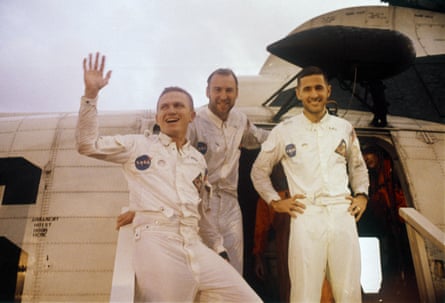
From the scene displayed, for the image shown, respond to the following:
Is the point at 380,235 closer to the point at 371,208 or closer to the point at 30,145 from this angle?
the point at 371,208

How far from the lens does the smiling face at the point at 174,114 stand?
2.67 meters

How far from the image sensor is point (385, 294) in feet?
16.0

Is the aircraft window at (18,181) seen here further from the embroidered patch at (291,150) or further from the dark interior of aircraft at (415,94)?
the dark interior of aircraft at (415,94)

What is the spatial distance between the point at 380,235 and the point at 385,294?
1.33 metres

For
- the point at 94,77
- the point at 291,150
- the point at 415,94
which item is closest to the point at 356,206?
the point at 291,150

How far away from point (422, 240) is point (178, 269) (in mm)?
2315

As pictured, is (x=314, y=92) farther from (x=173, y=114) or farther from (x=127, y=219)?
(x=127, y=219)

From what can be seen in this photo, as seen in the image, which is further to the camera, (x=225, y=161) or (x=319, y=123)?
(x=225, y=161)

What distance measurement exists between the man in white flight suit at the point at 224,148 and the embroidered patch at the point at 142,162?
0.87m

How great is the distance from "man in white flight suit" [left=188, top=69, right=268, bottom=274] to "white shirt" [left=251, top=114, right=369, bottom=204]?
0.33 meters

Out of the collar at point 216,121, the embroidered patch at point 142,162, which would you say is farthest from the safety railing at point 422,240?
the embroidered patch at point 142,162

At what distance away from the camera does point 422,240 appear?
3.30m

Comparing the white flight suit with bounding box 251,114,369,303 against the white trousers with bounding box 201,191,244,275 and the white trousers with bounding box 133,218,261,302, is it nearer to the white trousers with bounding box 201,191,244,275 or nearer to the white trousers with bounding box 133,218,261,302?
the white trousers with bounding box 201,191,244,275

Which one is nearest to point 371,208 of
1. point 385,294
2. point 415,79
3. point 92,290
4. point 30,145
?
point 385,294
